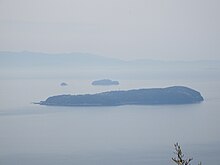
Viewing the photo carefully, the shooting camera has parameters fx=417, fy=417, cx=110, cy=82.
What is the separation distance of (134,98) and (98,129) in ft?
1.63

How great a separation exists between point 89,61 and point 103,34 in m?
0.32

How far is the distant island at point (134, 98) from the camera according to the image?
4.09m

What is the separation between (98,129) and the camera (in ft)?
14.0

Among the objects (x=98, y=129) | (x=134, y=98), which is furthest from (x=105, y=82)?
(x=98, y=129)

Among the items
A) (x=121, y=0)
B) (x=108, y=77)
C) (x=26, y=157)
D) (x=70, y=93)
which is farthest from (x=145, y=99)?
(x=26, y=157)

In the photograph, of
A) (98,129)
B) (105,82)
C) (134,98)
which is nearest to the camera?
(105,82)

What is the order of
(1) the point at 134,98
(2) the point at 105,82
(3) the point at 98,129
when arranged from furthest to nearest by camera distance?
(3) the point at 98,129 < (1) the point at 134,98 < (2) the point at 105,82

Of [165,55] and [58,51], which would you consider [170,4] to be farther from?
[58,51]

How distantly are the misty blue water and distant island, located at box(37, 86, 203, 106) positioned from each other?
2.2 inches

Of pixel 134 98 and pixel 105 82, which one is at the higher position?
pixel 105 82

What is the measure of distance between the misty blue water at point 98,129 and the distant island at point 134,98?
56 millimetres

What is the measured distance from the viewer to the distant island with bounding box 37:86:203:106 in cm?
409

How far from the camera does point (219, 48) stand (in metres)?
4.00

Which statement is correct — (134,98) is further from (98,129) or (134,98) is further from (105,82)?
(98,129)
